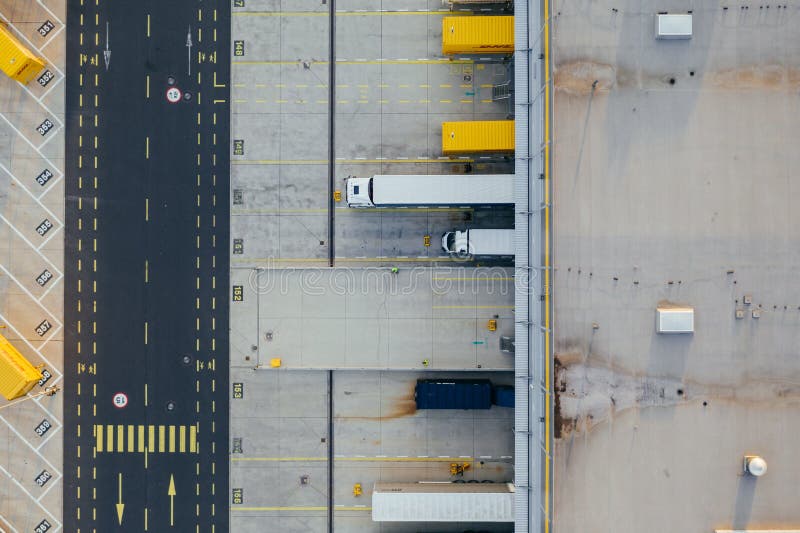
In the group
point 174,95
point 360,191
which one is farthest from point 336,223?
point 174,95

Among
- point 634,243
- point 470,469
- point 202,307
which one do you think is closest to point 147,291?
point 202,307

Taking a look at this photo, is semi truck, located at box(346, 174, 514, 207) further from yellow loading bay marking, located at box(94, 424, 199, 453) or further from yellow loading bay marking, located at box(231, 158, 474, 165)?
yellow loading bay marking, located at box(94, 424, 199, 453)

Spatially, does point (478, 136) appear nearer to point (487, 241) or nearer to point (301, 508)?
point (487, 241)

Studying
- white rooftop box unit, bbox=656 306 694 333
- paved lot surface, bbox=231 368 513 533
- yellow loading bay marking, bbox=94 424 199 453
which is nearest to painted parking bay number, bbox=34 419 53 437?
yellow loading bay marking, bbox=94 424 199 453

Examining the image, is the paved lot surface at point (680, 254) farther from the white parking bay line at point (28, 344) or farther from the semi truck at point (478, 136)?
the white parking bay line at point (28, 344)

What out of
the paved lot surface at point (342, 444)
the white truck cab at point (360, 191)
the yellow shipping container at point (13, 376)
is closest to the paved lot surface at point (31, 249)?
the yellow shipping container at point (13, 376)

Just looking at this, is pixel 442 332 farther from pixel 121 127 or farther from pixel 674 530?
pixel 121 127

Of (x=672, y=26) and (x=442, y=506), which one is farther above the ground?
(x=672, y=26)
